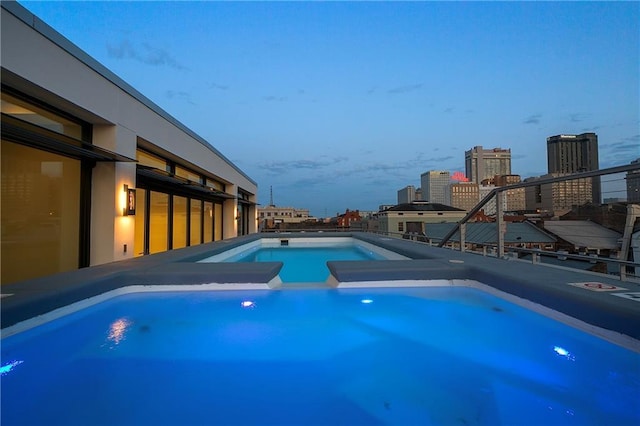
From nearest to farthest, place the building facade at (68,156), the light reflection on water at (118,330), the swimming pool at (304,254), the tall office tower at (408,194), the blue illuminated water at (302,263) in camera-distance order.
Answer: the light reflection on water at (118,330) → the building facade at (68,156) → the blue illuminated water at (302,263) → the swimming pool at (304,254) → the tall office tower at (408,194)

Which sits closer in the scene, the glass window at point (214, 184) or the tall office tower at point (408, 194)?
the glass window at point (214, 184)

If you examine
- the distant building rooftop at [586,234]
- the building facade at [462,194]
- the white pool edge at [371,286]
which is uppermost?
the building facade at [462,194]

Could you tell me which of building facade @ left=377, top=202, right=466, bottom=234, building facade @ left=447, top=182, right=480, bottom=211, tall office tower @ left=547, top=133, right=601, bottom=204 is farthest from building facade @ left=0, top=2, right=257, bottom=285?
building facade @ left=447, top=182, right=480, bottom=211

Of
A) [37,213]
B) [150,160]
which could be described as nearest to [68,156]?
[37,213]

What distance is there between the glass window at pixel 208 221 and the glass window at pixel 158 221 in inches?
113

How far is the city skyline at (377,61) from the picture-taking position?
23.1 ft

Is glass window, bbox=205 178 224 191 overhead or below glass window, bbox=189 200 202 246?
overhead

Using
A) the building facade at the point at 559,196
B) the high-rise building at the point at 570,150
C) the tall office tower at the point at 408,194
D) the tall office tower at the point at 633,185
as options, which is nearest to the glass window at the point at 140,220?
the building facade at the point at 559,196

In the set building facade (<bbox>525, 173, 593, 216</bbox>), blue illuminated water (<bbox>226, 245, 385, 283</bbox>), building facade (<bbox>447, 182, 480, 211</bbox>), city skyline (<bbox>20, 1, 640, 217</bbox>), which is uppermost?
city skyline (<bbox>20, 1, 640, 217</bbox>)

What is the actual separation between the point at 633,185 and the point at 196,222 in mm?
10183

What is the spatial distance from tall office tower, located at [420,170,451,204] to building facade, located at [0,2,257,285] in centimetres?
6665

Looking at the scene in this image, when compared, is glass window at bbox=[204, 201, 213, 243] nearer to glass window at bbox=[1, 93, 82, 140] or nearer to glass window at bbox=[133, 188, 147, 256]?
glass window at bbox=[133, 188, 147, 256]

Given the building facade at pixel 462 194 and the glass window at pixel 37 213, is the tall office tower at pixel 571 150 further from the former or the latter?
the glass window at pixel 37 213

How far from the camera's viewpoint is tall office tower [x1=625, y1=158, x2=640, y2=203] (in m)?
2.62
